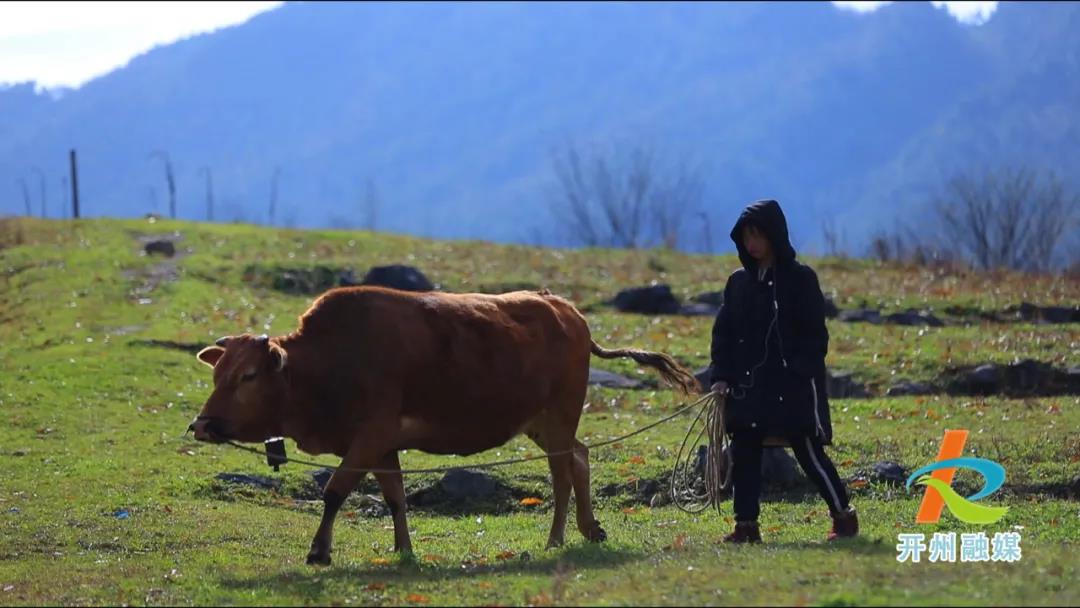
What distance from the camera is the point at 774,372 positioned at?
36.8 feet

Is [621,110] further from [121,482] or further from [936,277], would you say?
[121,482]

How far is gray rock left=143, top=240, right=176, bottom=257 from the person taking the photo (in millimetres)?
39812

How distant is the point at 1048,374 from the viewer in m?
21.5

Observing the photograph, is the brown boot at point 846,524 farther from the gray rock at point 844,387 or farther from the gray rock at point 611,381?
the gray rock at point 611,381

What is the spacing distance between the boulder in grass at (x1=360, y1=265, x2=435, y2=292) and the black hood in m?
20.5

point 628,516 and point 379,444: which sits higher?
point 379,444

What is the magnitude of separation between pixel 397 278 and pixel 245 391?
66.7 ft

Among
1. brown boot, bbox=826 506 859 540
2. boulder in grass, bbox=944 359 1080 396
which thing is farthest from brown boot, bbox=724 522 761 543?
boulder in grass, bbox=944 359 1080 396

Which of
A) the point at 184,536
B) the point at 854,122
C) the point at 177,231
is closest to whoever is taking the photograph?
the point at 184,536

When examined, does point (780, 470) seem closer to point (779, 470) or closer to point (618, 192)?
point (779, 470)

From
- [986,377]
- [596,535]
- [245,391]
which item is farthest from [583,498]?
[986,377]

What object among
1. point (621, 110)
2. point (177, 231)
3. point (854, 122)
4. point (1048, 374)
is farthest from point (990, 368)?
point (621, 110)

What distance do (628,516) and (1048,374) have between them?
945cm

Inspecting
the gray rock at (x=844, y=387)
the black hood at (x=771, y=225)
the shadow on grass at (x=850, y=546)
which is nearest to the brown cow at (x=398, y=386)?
the shadow on grass at (x=850, y=546)
